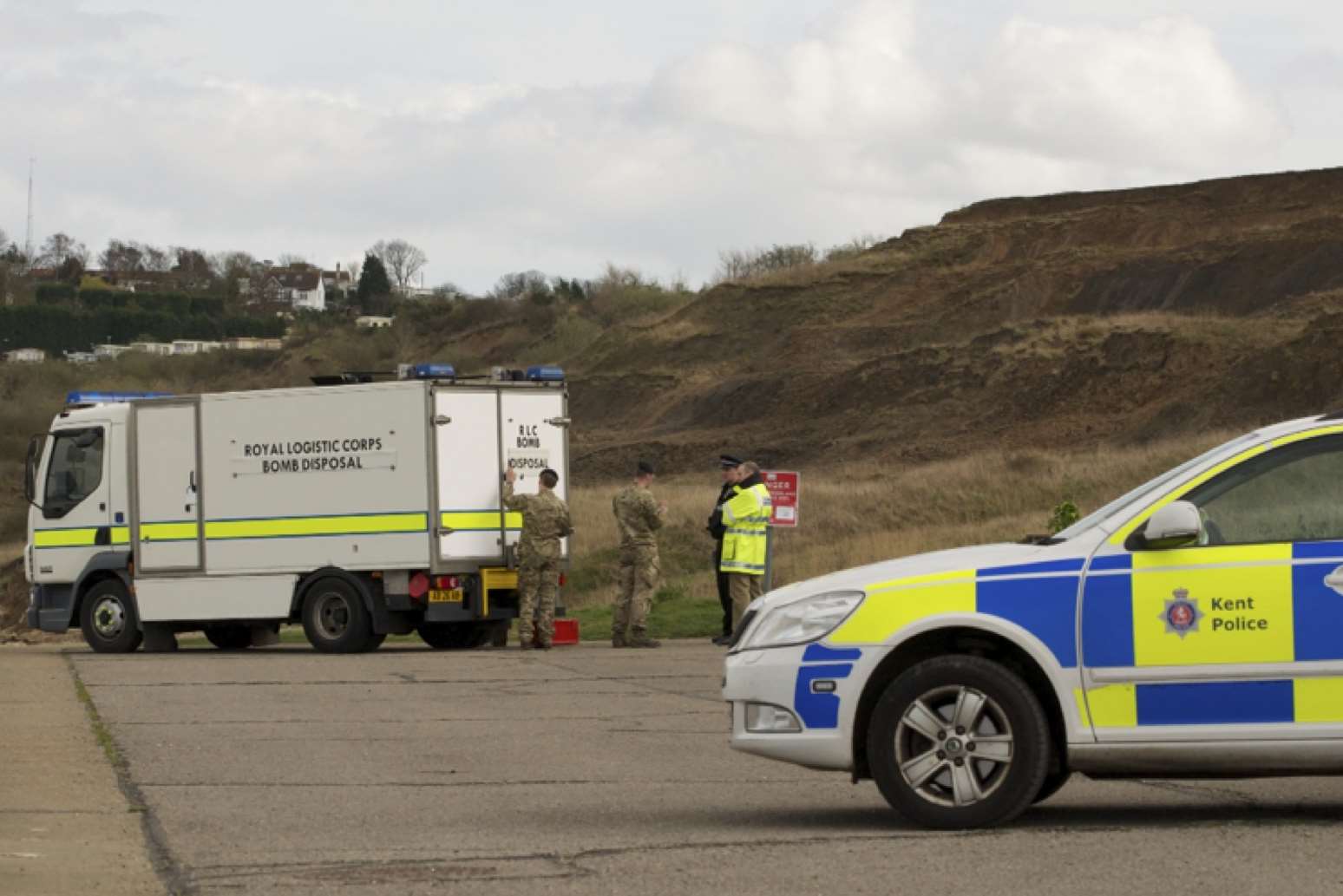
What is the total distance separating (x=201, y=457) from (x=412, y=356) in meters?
90.9

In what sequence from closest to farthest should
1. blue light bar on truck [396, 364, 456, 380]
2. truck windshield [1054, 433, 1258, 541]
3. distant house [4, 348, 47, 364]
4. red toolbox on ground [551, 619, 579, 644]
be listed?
truck windshield [1054, 433, 1258, 541] → blue light bar on truck [396, 364, 456, 380] → red toolbox on ground [551, 619, 579, 644] → distant house [4, 348, 47, 364]

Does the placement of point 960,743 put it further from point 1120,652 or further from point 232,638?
point 232,638

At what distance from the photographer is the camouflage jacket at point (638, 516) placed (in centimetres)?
2102

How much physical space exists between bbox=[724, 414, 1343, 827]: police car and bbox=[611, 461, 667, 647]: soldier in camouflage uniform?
40.4 feet

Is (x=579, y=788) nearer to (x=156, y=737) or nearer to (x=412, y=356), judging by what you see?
(x=156, y=737)

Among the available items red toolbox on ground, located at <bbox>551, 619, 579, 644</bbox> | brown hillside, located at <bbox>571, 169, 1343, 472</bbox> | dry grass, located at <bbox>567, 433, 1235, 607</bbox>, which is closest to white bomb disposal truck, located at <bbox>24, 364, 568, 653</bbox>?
red toolbox on ground, located at <bbox>551, 619, 579, 644</bbox>

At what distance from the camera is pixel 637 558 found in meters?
21.3

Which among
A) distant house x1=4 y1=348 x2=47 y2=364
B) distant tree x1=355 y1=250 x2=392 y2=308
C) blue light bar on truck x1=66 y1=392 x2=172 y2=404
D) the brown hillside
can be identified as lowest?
blue light bar on truck x1=66 y1=392 x2=172 y2=404

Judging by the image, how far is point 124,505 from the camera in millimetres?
22938

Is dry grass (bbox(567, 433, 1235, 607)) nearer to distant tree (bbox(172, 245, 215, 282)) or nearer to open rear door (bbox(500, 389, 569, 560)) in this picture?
open rear door (bbox(500, 389, 569, 560))

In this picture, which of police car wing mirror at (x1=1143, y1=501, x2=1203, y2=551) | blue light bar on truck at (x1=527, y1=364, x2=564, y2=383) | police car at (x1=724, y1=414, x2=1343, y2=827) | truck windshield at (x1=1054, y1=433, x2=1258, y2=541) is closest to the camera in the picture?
police car wing mirror at (x1=1143, y1=501, x2=1203, y2=551)

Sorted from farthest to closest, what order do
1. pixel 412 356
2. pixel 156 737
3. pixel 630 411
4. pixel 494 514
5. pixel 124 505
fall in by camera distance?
pixel 412 356
pixel 630 411
pixel 124 505
pixel 494 514
pixel 156 737

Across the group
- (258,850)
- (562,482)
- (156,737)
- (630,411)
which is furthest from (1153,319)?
(258,850)

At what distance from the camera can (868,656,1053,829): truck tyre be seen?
8.41 m
